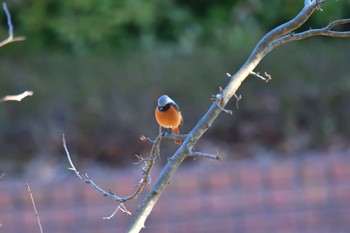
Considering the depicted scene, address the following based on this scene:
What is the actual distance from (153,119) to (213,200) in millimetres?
1010

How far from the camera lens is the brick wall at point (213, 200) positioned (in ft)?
20.8

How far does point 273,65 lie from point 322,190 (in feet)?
5.27

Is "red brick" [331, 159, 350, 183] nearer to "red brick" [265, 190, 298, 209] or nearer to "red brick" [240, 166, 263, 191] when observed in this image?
"red brick" [265, 190, 298, 209]

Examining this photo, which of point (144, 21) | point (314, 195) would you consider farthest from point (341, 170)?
point (144, 21)

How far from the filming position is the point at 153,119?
22.5ft

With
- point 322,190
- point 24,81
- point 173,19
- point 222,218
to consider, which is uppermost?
point 173,19

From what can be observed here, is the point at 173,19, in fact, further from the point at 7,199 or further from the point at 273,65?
the point at 7,199

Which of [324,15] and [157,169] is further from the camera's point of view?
[324,15]

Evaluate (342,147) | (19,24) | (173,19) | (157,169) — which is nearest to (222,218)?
(157,169)

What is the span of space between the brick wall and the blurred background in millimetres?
10

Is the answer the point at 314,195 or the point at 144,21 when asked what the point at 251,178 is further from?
the point at 144,21

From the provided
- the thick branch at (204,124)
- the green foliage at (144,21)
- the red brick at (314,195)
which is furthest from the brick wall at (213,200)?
the thick branch at (204,124)

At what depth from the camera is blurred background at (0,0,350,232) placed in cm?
637

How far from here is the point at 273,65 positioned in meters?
7.46
